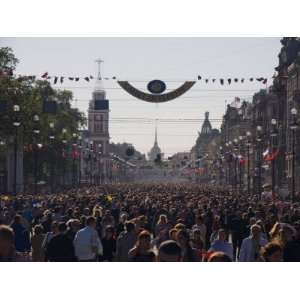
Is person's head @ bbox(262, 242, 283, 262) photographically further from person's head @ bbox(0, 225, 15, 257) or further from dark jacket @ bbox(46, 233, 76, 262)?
dark jacket @ bbox(46, 233, 76, 262)

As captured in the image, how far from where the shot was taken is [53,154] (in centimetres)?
10669

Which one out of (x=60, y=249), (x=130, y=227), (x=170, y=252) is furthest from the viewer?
(x=130, y=227)

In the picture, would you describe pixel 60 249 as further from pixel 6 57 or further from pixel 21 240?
pixel 6 57

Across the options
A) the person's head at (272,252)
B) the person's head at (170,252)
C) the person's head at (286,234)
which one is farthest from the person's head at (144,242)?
the person's head at (286,234)

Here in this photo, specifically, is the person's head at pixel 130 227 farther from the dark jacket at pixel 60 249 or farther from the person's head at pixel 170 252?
the person's head at pixel 170 252

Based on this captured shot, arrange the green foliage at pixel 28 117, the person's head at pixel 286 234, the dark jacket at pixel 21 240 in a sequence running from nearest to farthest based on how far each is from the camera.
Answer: the person's head at pixel 286 234
the dark jacket at pixel 21 240
the green foliage at pixel 28 117

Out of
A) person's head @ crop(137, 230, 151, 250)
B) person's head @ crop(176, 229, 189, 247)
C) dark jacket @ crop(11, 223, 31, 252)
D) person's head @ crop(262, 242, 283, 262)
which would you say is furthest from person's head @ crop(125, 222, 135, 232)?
person's head @ crop(262, 242, 283, 262)

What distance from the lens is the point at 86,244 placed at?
61.4 ft

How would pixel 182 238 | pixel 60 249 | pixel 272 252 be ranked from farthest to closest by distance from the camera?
1. pixel 60 249
2. pixel 182 238
3. pixel 272 252

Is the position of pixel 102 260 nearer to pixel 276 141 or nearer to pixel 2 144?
pixel 2 144

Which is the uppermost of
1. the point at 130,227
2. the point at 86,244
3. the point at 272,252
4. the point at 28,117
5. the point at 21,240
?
the point at 28,117

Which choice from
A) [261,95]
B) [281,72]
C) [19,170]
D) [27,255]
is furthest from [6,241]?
[261,95]

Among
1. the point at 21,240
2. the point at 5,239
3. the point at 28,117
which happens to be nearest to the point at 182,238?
the point at 5,239

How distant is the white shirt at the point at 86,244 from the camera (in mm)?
18656
